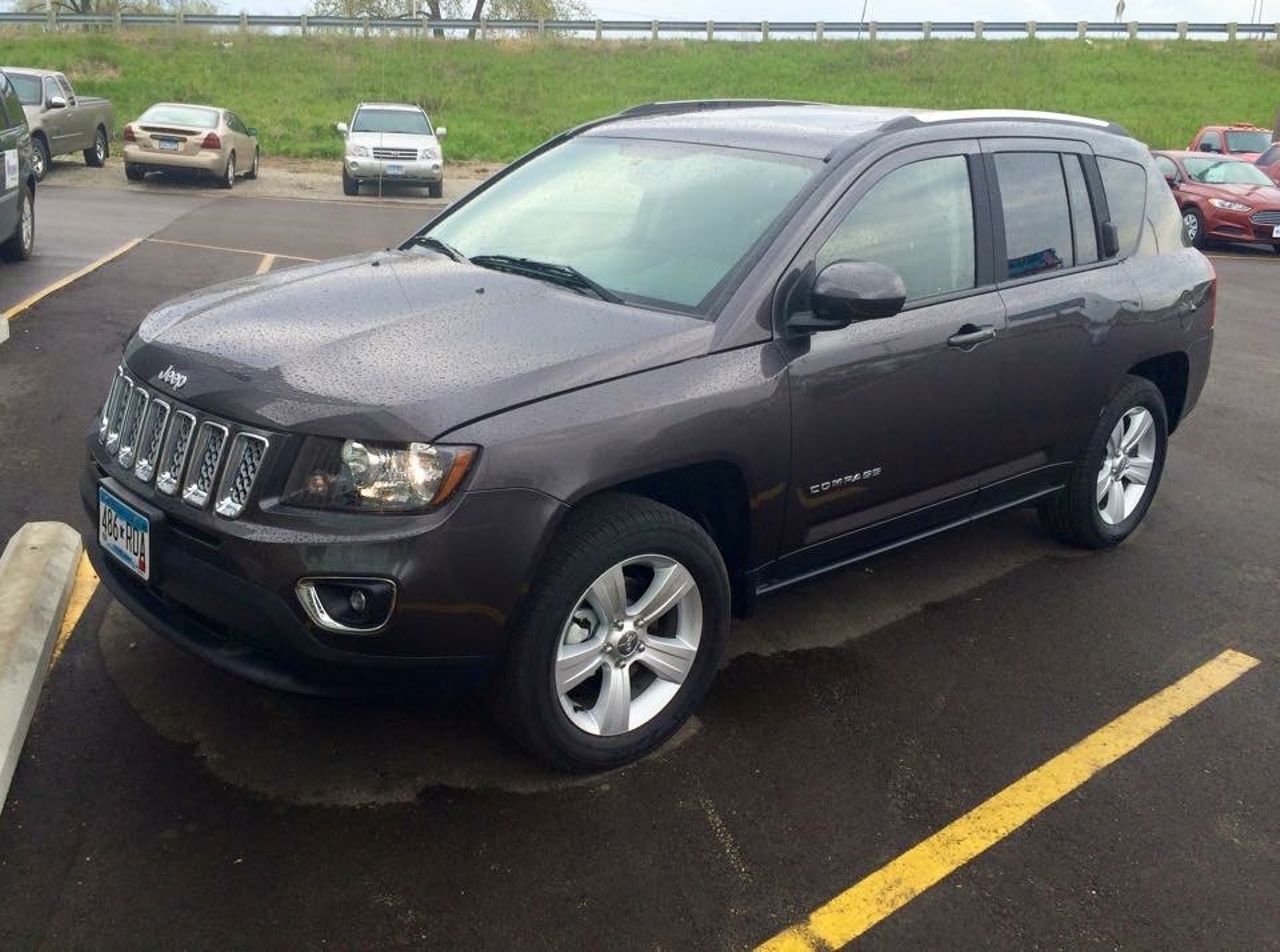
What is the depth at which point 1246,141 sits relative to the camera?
83.7 ft

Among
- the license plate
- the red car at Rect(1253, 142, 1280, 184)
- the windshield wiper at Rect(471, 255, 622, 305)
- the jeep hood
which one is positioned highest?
the windshield wiper at Rect(471, 255, 622, 305)

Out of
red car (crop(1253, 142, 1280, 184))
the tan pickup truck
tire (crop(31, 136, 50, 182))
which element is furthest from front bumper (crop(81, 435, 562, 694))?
red car (crop(1253, 142, 1280, 184))

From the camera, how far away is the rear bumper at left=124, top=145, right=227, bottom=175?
19.9 meters

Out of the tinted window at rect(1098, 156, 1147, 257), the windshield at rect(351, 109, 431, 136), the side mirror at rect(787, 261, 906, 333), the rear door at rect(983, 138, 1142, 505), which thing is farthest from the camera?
the windshield at rect(351, 109, 431, 136)

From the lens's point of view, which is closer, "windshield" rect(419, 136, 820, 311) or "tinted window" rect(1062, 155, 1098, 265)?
"windshield" rect(419, 136, 820, 311)

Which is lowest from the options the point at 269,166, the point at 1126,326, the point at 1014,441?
the point at 269,166

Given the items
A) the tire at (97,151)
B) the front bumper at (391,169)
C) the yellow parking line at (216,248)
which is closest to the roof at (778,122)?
the yellow parking line at (216,248)

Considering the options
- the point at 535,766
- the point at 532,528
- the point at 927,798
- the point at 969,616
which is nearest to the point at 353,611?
the point at 532,528

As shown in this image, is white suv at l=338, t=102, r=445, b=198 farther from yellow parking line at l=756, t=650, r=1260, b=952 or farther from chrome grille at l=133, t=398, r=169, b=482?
yellow parking line at l=756, t=650, r=1260, b=952

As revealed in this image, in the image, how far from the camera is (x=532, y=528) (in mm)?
3109

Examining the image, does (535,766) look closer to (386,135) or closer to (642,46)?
(386,135)

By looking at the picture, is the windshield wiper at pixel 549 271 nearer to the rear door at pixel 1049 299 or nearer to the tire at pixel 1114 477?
the rear door at pixel 1049 299

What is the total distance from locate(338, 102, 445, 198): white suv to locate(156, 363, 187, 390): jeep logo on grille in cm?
1838

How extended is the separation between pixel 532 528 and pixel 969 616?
2285mm
